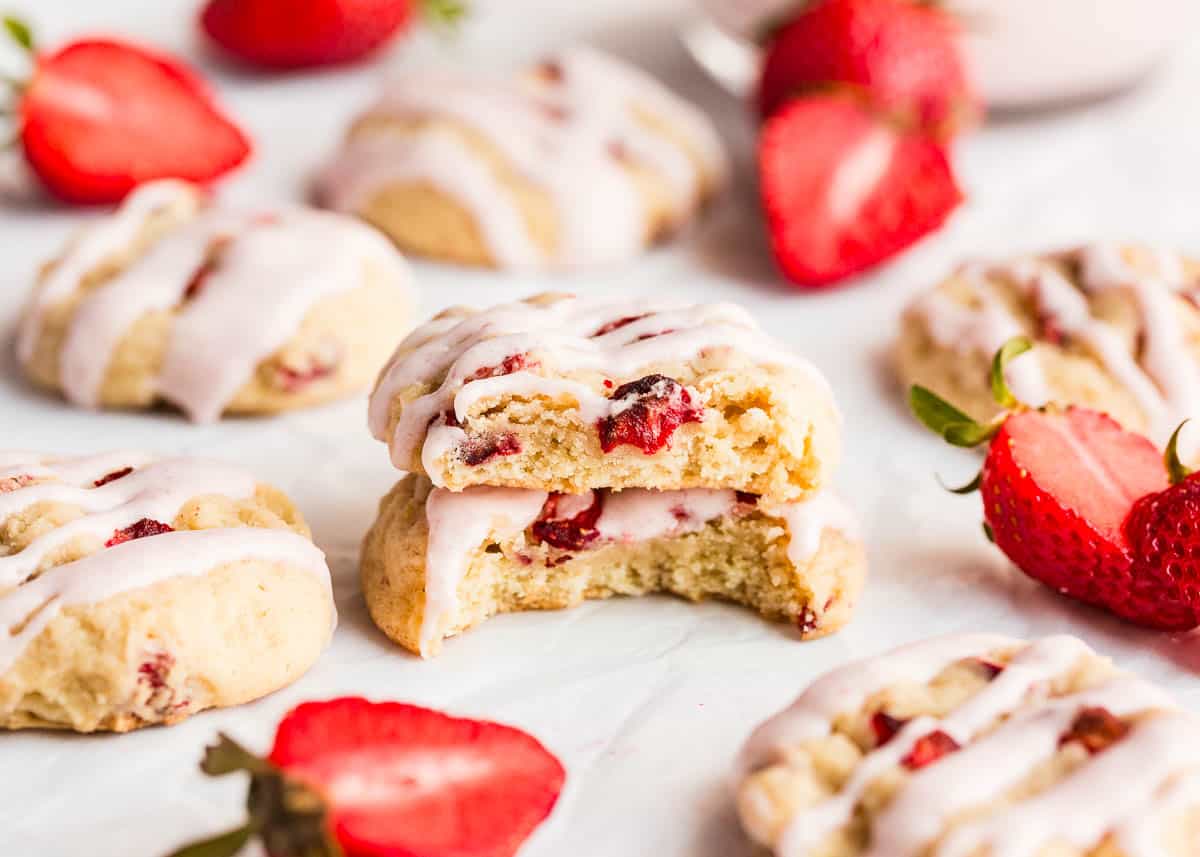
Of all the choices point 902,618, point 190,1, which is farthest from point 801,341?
point 190,1

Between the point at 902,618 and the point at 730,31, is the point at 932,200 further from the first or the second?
the point at 902,618

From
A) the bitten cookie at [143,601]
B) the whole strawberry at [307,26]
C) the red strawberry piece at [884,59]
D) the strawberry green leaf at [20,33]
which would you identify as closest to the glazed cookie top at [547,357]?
the bitten cookie at [143,601]

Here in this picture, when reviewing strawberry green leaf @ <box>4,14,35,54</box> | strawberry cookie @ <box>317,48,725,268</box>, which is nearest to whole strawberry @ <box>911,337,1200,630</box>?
strawberry cookie @ <box>317,48,725,268</box>

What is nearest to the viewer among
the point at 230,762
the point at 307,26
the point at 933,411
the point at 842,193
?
the point at 230,762

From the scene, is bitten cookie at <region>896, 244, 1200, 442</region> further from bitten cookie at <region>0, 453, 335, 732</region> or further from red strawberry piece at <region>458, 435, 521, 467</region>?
bitten cookie at <region>0, 453, 335, 732</region>

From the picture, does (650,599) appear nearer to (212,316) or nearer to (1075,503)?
(1075,503)

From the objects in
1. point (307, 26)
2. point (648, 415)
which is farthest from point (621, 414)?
point (307, 26)
